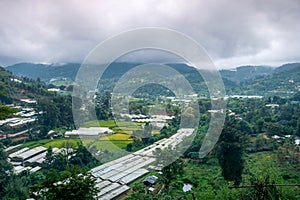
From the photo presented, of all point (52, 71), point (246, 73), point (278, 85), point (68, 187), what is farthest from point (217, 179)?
point (246, 73)

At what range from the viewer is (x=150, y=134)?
7453 millimetres

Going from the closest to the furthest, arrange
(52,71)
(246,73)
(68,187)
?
(68,187), (52,71), (246,73)

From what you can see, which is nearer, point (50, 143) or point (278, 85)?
point (50, 143)

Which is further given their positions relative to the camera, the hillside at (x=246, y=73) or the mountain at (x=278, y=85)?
the hillside at (x=246, y=73)

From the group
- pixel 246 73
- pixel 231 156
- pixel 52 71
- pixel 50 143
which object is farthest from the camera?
pixel 246 73

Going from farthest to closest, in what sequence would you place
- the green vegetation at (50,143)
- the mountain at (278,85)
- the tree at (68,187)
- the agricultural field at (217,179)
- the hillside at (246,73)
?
the hillside at (246,73) < the mountain at (278,85) < the green vegetation at (50,143) < the agricultural field at (217,179) < the tree at (68,187)

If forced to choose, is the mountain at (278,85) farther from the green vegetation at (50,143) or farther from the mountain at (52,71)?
the green vegetation at (50,143)

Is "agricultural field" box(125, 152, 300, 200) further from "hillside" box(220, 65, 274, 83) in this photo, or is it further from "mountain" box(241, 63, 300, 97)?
"hillside" box(220, 65, 274, 83)

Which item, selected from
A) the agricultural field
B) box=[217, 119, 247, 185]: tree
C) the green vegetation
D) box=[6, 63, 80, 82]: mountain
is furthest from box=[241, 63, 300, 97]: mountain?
box=[217, 119, 247, 185]: tree

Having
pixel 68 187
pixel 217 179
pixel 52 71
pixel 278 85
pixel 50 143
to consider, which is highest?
pixel 52 71

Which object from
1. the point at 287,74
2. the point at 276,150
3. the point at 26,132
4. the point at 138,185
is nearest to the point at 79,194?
Answer: the point at 138,185

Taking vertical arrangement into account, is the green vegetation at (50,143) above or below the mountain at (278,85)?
below

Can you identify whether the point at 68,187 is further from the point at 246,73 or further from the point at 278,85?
the point at 246,73

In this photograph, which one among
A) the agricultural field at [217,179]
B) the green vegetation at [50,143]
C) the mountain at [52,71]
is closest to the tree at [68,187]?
the agricultural field at [217,179]
